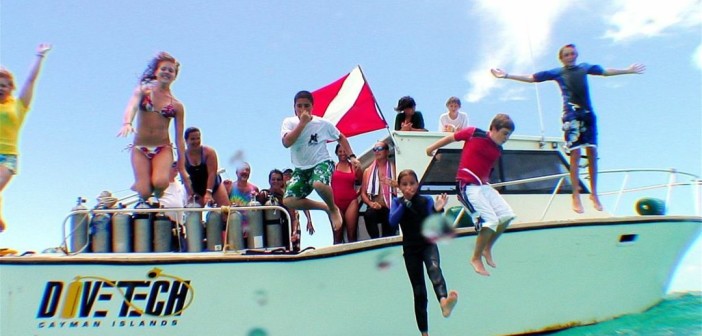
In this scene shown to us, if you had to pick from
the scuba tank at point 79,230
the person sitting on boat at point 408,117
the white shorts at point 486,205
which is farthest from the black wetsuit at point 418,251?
the scuba tank at point 79,230

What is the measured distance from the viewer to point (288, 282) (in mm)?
4824

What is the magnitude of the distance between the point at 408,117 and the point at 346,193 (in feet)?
5.00

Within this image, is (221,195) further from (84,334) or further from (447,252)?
(447,252)

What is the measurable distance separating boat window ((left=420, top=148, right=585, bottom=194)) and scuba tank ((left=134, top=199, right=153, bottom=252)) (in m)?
2.93

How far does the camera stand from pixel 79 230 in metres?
4.97

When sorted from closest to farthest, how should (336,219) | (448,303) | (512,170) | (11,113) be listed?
(448,303) → (11,113) → (336,219) → (512,170)

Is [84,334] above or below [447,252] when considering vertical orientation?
below

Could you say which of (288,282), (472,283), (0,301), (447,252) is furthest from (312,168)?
(0,301)

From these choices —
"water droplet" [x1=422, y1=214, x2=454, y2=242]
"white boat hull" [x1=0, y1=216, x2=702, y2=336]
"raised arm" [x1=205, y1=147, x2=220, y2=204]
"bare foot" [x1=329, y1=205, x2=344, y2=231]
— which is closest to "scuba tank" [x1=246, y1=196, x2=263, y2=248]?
"white boat hull" [x1=0, y1=216, x2=702, y2=336]

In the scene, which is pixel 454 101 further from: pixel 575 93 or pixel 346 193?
pixel 346 193

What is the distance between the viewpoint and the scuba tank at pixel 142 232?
4973 millimetres

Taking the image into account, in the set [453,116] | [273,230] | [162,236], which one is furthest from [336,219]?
[453,116]

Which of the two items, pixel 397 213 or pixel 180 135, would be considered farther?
pixel 180 135

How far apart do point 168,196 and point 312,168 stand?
177cm
